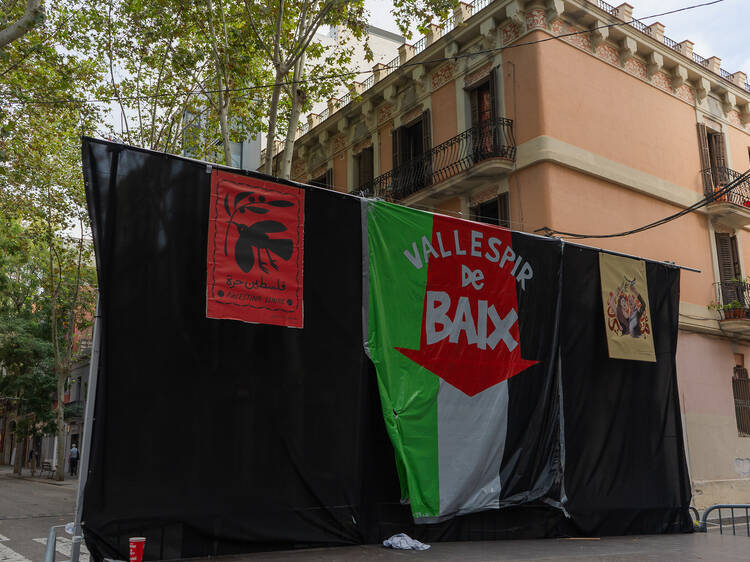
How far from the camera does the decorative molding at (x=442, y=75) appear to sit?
17859 millimetres

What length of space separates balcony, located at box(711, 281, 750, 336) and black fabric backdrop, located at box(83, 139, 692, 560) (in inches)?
411

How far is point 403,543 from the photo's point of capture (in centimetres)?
818

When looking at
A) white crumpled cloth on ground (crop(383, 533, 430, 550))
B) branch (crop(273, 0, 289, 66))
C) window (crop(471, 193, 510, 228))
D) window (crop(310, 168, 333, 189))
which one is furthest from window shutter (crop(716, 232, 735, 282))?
white crumpled cloth on ground (crop(383, 533, 430, 550))

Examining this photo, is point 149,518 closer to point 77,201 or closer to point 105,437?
point 105,437

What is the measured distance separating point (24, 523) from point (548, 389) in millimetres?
9660

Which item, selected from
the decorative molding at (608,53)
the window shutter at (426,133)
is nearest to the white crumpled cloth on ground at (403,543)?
the window shutter at (426,133)

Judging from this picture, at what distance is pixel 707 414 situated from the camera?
16.8m

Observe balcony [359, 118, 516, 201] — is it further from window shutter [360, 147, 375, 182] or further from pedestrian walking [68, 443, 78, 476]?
pedestrian walking [68, 443, 78, 476]

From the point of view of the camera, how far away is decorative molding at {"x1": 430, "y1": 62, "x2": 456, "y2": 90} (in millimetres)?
17859

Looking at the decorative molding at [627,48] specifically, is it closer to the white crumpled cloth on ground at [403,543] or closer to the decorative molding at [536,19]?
the decorative molding at [536,19]

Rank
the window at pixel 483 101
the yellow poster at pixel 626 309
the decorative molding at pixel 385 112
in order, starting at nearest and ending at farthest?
the yellow poster at pixel 626 309 < the window at pixel 483 101 < the decorative molding at pixel 385 112

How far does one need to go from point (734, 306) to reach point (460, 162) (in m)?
8.44

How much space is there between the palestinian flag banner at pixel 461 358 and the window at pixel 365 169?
1042 cm

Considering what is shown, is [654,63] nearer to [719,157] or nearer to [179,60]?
[719,157]
